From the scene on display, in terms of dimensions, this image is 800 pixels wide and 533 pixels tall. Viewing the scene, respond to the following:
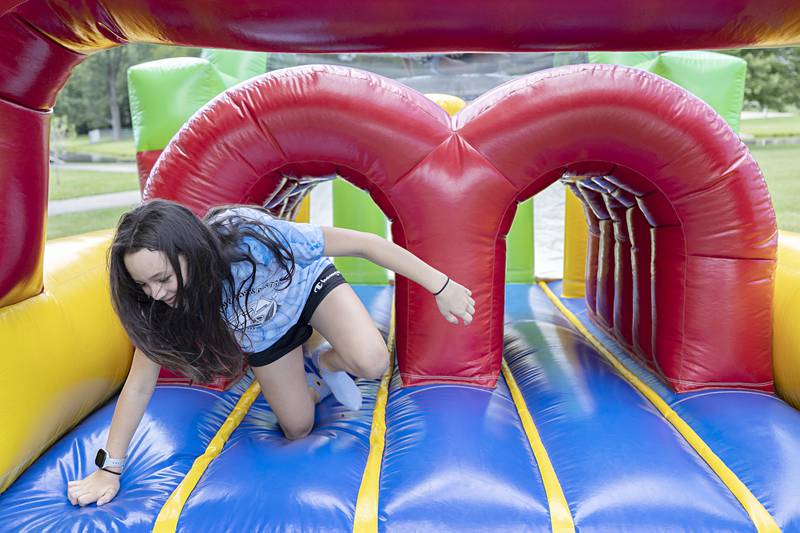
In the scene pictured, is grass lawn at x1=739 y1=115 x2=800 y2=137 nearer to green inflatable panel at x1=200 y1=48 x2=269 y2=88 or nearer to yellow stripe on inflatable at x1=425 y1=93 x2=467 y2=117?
yellow stripe on inflatable at x1=425 y1=93 x2=467 y2=117

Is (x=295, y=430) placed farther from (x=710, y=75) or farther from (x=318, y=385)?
(x=710, y=75)

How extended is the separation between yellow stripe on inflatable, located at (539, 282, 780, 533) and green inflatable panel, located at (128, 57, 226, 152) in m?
1.95

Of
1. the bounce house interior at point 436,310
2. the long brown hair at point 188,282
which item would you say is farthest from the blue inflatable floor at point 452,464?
the long brown hair at point 188,282

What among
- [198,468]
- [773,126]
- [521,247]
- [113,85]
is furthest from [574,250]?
[113,85]

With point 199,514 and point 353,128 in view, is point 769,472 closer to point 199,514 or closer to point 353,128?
point 199,514

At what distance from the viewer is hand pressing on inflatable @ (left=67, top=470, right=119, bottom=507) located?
4.55 ft

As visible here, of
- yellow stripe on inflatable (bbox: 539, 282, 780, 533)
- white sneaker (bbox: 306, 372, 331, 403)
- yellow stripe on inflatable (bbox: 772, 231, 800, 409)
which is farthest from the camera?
white sneaker (bbox: 306, 372, 331, 403)

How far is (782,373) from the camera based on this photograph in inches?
72.6

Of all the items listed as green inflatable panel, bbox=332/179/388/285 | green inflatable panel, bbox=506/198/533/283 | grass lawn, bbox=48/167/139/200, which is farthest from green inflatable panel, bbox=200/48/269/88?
grass lawn, bbox=48/167/139/200

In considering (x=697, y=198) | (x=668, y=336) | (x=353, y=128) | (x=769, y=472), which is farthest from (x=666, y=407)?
(x=353, y=128)

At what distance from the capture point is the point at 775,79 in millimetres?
6148

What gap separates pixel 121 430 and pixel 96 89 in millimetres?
6970

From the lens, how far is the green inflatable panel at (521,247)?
3.27 meters

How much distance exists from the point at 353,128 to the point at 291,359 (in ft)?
2.09
